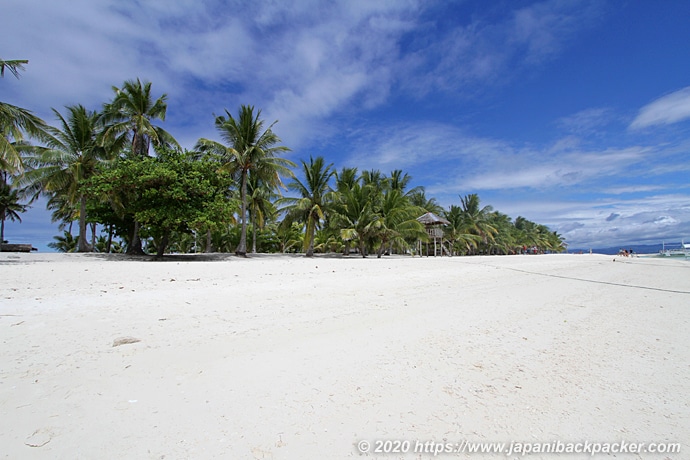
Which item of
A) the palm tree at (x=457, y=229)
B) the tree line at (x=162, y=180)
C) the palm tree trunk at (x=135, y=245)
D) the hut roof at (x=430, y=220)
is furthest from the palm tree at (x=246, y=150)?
the palm tree at (x=457, y=229)

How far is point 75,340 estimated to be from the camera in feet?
12.4

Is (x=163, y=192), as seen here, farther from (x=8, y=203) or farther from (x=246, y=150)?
(x=8, y=203)

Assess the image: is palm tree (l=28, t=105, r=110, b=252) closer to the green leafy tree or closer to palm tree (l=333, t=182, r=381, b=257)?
the green leafy tree

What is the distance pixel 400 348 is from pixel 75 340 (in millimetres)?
3783

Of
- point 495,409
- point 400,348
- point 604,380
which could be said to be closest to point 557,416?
point 495,409

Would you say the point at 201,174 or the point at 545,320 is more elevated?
the point at 201,174

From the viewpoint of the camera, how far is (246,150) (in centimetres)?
2125

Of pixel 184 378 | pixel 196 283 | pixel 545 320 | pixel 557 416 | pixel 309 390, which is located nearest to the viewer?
pixel 557 416

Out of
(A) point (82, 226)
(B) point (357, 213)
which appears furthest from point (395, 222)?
(A) point (82, 226)

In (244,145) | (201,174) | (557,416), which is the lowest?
(557,416)

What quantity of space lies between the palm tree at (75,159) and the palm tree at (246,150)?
623 cm

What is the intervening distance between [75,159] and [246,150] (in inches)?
395

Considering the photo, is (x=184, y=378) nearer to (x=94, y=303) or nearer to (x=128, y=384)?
(x=128, y=384)

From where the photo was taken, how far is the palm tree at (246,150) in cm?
2111
